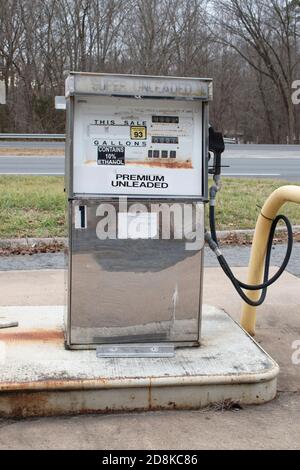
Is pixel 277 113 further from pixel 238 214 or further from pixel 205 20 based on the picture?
pixel 238 214

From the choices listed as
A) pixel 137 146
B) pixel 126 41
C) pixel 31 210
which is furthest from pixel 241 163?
pixel 126 41

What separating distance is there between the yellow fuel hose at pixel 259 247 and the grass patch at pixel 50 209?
2.71m

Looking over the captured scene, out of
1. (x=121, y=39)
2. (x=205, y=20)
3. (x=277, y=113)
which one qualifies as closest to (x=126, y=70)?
(x=121, y=39)

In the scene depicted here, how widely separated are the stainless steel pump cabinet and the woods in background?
25.5 meters

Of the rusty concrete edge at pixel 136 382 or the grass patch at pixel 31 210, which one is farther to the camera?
the grass patch at pixel 31 210

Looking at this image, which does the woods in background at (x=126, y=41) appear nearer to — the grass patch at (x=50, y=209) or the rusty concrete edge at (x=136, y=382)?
the grass patch at (x=50, y=209)

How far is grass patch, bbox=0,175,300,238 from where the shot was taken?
24.7 ft

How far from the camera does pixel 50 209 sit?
8492 millimetres

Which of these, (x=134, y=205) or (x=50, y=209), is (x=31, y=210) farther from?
(x=134, y=205)

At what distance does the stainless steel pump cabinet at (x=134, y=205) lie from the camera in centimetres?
334

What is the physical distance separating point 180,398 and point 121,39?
104 feet
